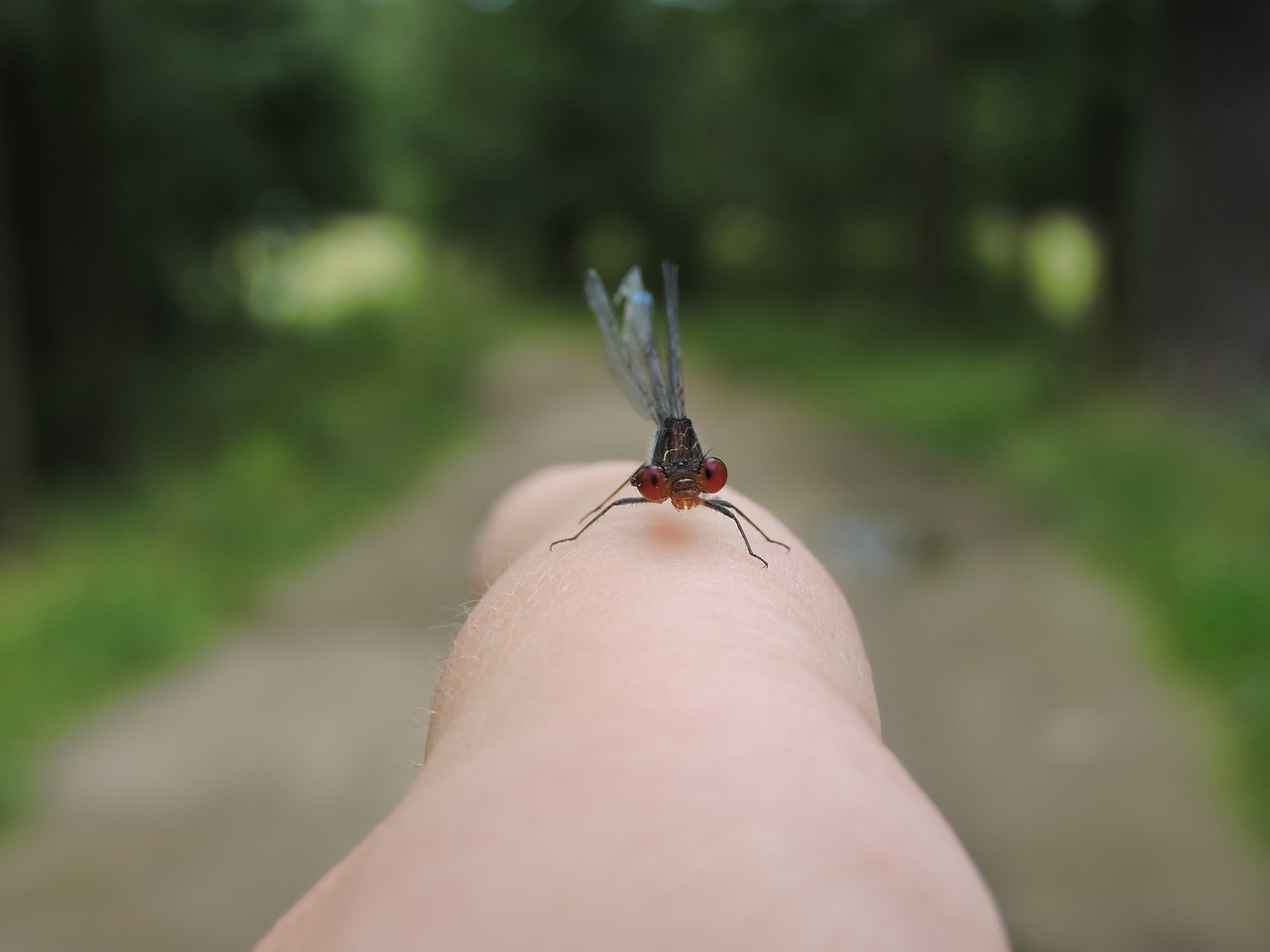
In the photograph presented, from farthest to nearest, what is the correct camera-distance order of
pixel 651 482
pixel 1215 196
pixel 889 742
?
pixel 1215 196, pixel 889 742, pixel 651 482

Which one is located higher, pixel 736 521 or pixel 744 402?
pixel 744 402

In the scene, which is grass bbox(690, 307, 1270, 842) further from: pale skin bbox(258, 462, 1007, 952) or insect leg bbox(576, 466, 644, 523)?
pale skin bbox(258, 462, 1007, 952)

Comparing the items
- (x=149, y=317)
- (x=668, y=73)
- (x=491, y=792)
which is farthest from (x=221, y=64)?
(x=668, y=73)

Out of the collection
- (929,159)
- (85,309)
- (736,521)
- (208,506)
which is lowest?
(736,521)

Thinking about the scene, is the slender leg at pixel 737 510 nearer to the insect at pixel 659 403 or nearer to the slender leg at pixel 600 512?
the insect at pixel 659 403

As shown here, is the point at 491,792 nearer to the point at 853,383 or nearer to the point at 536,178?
the point at 853,383

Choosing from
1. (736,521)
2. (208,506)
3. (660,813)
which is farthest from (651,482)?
(208,506)

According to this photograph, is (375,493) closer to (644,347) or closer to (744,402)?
(744,402)
